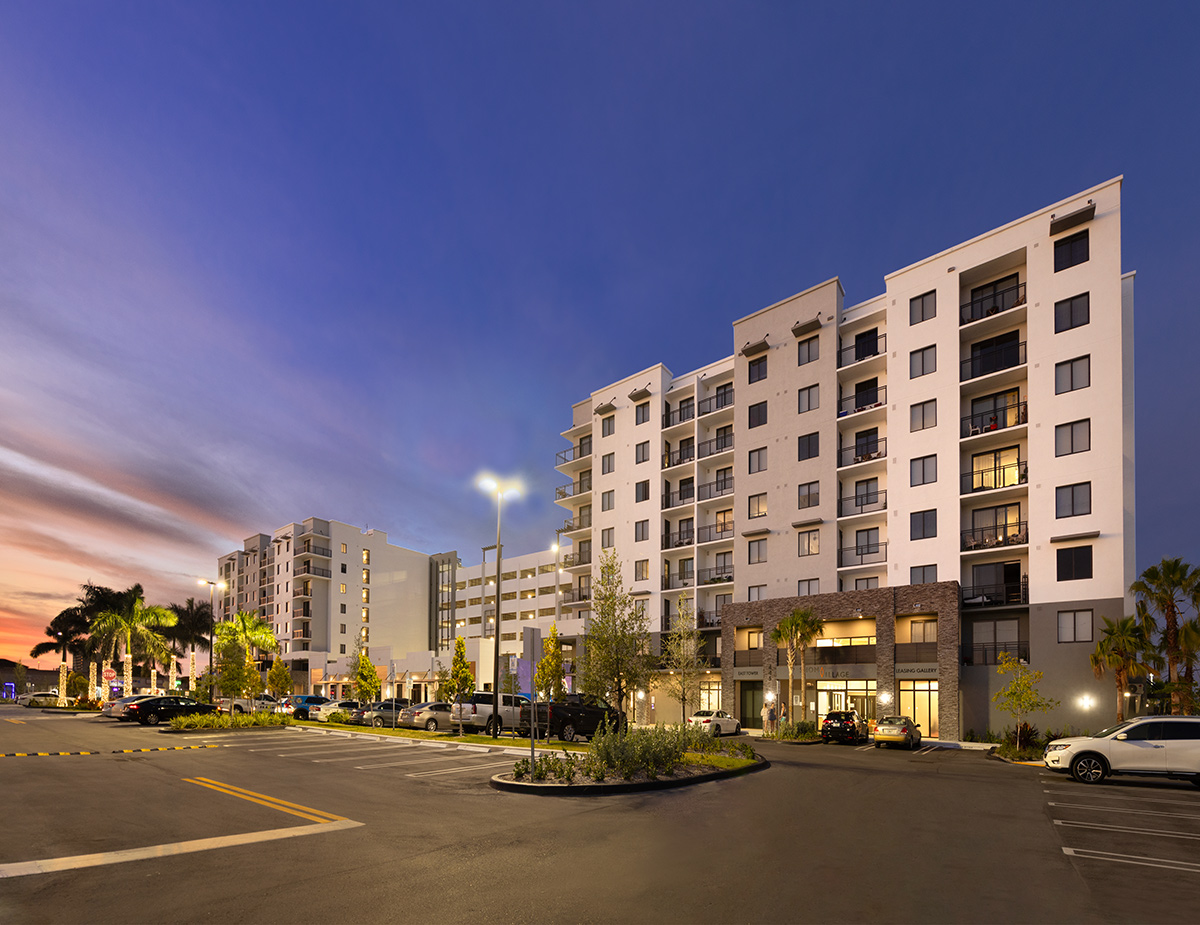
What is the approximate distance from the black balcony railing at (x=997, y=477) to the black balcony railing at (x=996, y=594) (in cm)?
515

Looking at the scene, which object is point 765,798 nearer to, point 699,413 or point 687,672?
point 687,672

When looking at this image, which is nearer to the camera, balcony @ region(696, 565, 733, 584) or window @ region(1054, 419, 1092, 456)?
window @ region(1054, 419, 1092, 456)

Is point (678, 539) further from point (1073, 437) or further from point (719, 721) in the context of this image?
point (1073, 437)

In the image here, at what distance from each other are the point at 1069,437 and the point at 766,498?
18.4 metres

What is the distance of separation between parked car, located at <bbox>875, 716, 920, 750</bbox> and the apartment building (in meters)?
4.78

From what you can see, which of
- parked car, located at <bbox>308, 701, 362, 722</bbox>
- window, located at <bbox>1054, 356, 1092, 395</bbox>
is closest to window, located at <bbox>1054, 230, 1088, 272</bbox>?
window, located at <bbox>1054, 356, 1092, 395</bbox>

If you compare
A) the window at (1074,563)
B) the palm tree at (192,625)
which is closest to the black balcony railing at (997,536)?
the window at (1074,563)

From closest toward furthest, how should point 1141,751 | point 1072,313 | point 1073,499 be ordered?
point 1141,751 → point 1073,499 → point 1072,313

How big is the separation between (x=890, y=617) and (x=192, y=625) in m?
102

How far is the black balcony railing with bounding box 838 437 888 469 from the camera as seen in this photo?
149ft

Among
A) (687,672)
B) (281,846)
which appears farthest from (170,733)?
(281,846)

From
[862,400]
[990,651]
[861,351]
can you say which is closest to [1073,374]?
[862,400]

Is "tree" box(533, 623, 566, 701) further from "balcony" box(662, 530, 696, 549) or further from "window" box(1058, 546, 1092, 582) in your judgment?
"window" box(1058, 546, 1092, 582)

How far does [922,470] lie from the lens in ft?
141
